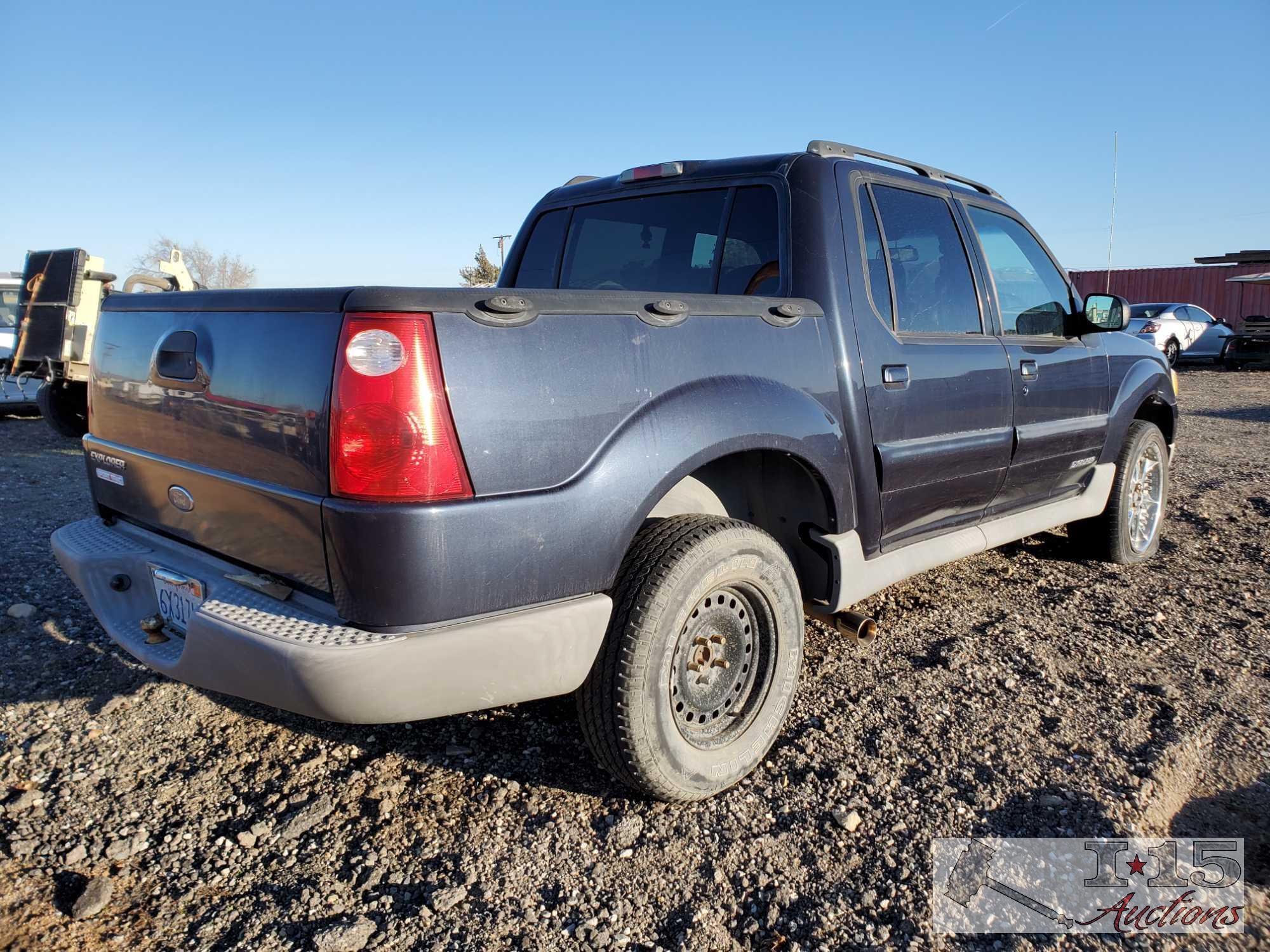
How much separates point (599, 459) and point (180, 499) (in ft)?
4.17

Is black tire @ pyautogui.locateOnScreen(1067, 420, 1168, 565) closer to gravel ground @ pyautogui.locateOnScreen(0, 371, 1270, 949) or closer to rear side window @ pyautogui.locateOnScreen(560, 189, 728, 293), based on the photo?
gravel ground @ pyautogui.locateOnScreen(0, 371, 1270, 949)

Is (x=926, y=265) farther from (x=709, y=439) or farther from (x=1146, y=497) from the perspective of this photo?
(x=1146, y=497)

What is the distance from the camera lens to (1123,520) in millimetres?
4605

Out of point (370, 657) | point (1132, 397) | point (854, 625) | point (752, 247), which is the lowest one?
point (854, 625)

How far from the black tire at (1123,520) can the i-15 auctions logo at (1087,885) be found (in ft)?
8.48

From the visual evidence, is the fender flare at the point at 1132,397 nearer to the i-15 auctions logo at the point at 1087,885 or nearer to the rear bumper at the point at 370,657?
the i-15 auctions logo at the point at 1087,885

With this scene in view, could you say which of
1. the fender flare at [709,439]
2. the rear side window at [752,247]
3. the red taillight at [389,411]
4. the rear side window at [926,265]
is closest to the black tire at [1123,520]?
the rear side window at [926,265]

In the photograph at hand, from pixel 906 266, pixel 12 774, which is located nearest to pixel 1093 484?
pixel 906 266

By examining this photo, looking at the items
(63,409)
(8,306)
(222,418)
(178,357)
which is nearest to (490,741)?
(222,418)

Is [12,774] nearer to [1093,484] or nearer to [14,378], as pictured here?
[1093,484]

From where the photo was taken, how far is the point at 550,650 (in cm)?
209

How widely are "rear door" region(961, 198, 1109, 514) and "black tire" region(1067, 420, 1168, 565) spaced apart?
40 centimetres

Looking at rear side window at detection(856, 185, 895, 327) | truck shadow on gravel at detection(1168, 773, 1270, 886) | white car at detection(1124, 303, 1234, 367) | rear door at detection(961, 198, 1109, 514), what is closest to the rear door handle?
rear side window at detection(856, 185, 895, 327)

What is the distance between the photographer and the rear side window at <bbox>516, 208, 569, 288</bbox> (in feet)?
12.5
